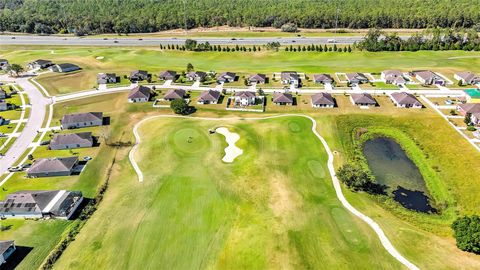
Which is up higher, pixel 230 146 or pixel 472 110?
pixel 472 110

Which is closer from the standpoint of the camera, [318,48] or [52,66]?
[52,66]

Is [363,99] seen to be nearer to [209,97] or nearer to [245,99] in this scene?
[245,99]

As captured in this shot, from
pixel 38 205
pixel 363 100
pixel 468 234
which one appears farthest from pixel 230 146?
pixel 468 234

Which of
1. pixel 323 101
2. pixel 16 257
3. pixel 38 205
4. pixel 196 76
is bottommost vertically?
pixel 16 257

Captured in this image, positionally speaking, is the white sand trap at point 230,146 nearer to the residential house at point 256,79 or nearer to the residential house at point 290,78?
the residential house at point 256,79

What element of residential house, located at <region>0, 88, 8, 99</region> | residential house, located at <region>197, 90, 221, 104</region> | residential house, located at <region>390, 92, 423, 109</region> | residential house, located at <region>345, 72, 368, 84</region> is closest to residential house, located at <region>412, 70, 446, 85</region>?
residential house, located at <region>390, 92, 423, 109</region>

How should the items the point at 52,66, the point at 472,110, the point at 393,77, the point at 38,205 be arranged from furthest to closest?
1. the point at 52,66
2. the point at 393,77
3. the point at 472,110
4. the point at 38,205

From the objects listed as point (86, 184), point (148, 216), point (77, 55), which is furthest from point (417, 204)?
point (77, 55)

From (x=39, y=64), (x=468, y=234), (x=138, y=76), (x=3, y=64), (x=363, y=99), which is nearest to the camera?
(x=468, y=234)
